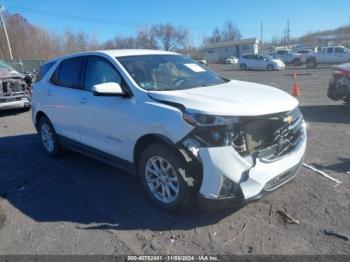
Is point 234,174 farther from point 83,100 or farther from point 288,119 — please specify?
point 83,100

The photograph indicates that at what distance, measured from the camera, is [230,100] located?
3.91 m

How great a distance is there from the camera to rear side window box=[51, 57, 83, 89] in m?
5.64

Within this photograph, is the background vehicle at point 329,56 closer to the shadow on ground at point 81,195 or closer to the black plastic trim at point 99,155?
the shadow on ground at point 81,195

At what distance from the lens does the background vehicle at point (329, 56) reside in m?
34.7

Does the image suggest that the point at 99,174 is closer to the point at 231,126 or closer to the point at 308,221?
the point at 231,126

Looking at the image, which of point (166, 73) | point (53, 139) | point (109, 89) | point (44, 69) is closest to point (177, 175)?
point (109, 89)

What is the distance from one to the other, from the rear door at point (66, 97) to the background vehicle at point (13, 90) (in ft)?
20.9

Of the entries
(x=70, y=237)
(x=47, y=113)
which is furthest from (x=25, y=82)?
(x=70, y=237)

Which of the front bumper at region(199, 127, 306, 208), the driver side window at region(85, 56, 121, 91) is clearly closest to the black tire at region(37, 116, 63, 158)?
the driver side window at region(85, 56, 121, 91)

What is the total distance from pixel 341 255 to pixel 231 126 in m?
1.54

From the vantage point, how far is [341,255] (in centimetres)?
326

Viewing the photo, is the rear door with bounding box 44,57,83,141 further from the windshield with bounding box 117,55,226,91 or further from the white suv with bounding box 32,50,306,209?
the windshield with bounding box 117,55,226,91

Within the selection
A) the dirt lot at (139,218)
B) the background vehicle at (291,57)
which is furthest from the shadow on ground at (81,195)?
the background vehicle at (291,57)

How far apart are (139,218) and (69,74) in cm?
292
